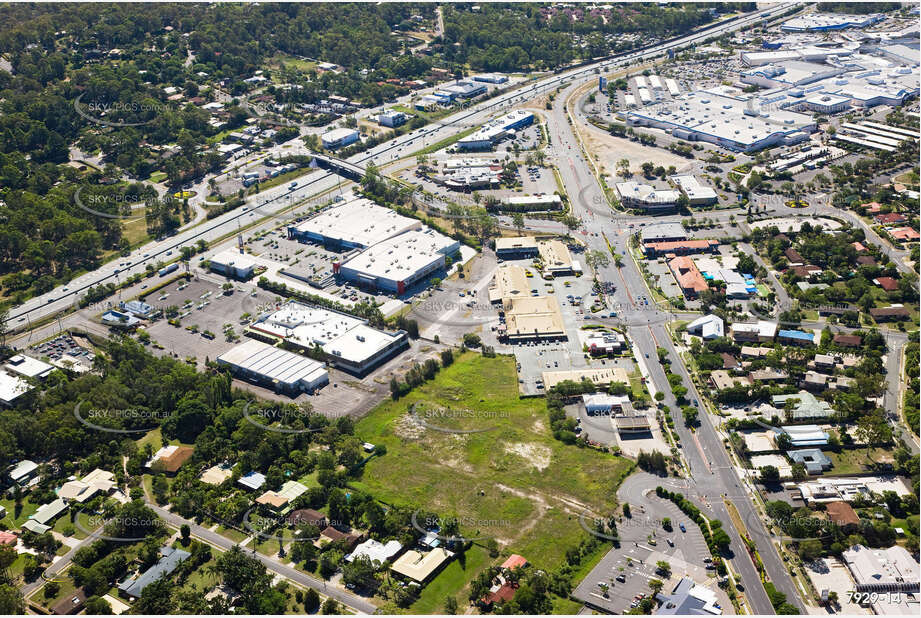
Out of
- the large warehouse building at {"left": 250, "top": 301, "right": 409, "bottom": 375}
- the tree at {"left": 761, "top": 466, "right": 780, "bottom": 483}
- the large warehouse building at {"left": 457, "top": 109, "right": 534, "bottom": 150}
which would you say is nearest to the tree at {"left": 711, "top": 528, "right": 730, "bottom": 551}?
the tree at {"left": 761, "top": 466, "right": 780, "bottom": 483}

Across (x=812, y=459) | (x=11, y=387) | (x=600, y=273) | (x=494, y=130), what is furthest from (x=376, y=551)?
(x=494, y=130)

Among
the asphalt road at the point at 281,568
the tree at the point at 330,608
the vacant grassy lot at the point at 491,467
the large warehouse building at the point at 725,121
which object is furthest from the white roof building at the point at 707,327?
the large warehouse building at the point at 725,121

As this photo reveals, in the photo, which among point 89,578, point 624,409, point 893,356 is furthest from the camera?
point 893,356

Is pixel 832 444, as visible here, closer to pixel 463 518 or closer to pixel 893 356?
pixel 893 356

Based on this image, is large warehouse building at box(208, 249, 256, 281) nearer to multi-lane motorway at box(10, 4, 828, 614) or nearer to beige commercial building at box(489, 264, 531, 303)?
multi-lane motorway at box(10, 4, 828, 614)

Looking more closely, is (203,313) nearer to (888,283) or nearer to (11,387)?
(11,387)

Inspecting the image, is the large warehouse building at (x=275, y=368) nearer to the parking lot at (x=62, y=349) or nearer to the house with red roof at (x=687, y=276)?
the parking lot at (x=62, y=349)

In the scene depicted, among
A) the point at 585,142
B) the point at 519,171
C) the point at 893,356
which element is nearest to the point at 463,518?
the point at 893,356
